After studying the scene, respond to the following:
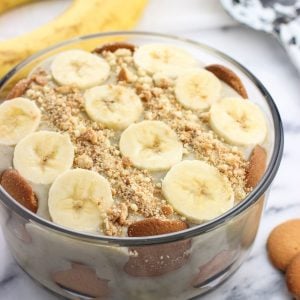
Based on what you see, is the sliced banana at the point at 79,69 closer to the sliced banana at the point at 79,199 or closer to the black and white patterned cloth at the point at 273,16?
the sliced banana at the point at 79,199

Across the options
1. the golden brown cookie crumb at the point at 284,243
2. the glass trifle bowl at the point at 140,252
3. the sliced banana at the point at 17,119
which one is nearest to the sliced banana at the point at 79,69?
the sliced banana at the point at 17,119

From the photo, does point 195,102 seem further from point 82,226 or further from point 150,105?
point 82,226

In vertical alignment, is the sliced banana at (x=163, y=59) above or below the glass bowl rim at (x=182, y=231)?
above

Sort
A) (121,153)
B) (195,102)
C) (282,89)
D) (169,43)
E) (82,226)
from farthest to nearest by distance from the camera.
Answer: (282,89) → (169,43) → (195,102) → (121,153) → (82,226)

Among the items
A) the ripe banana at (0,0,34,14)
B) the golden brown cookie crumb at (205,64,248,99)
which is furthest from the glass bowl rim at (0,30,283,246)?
the ripe banana at (0,0,34,14)

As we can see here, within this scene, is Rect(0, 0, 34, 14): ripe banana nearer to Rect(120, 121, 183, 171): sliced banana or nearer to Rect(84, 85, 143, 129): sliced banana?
Rect(84, 85, 143, 129): sliced banana

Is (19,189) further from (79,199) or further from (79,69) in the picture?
(79,69)

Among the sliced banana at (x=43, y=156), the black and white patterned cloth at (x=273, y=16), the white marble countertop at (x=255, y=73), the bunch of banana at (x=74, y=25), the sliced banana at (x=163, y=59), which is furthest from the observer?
the black and white patterned cloth at (x=273, y=16)

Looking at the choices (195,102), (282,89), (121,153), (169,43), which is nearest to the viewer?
(121,153)

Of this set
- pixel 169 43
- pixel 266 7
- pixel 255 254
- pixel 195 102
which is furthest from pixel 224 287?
pixel 266 7
